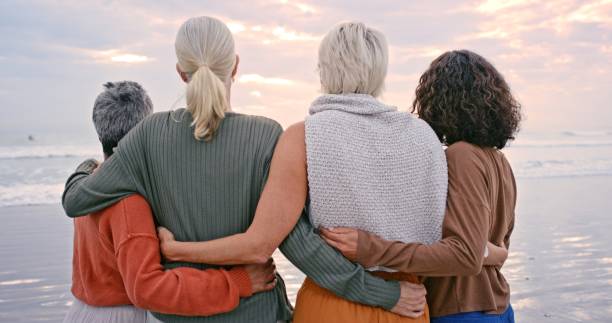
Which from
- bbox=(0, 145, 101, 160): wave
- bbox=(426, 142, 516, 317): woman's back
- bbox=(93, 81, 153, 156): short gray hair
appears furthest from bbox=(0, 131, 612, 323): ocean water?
bbox=(0, 145, 101, 160): wave

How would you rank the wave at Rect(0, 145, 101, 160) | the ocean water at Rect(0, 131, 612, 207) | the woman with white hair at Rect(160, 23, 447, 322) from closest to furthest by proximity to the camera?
1. the woman with white hair at Rect(160, 23, 447, 322)
2. the ocean water at Rect(0, 131, 612, 207)
3. the wave at Rect(0, 145, 101, 160)

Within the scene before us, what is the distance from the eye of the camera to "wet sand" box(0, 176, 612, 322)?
15.3 feet

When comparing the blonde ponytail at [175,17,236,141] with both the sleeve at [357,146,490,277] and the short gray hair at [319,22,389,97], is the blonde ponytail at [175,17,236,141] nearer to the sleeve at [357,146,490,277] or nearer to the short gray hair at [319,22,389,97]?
the short gray hair at [319,22,389,97]

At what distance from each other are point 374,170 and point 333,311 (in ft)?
1.58

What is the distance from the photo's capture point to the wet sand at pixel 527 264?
4652 millimetres

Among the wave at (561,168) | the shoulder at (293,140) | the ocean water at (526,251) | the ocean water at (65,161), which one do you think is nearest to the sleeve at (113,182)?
the shoulder at (293,140)

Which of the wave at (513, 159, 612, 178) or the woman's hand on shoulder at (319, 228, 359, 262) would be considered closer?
the woman's hand on shoulder at (319, 228, 359, 262)

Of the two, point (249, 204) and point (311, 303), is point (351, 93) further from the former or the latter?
point (311, 303)

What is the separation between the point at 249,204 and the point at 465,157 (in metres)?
0.74

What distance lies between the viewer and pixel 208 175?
192cm

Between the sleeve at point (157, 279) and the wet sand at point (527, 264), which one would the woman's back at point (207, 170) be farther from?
the wet sand at point (527, 264)

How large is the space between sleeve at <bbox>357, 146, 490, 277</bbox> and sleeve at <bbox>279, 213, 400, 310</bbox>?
59 millimetres

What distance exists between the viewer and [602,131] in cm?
3272

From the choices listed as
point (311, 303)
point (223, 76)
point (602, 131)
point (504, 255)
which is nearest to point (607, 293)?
point (504, 255)
